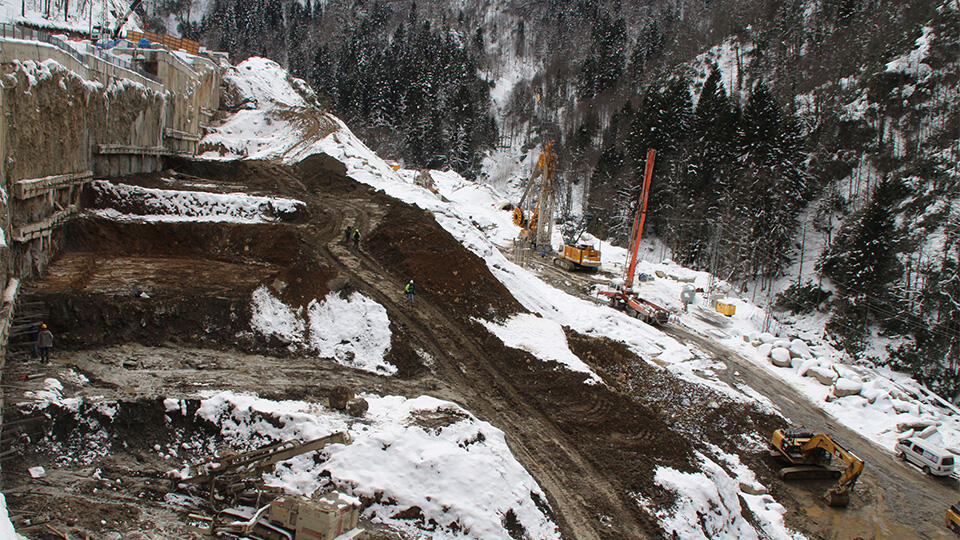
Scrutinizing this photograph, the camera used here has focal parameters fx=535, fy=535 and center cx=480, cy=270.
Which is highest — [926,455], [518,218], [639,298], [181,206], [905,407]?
[518,218]

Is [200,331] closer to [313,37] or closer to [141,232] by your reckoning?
[141,232]

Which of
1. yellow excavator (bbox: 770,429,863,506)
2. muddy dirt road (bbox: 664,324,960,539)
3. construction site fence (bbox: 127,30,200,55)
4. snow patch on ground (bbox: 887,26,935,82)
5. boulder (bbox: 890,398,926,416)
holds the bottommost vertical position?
muddy dirt road (bbox: 664,324,960,539)

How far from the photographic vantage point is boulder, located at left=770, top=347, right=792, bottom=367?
76.6ft

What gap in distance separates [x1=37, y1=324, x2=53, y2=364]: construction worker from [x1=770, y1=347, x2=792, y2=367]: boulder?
2599 centimetres

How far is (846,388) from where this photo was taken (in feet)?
67.3

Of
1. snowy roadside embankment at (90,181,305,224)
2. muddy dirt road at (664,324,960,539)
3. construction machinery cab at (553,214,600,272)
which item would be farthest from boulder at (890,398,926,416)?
snowy roadside embankment at (90,181,305,224)

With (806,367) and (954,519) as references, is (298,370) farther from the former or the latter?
(806,367)

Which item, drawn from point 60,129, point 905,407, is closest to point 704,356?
point 905,407

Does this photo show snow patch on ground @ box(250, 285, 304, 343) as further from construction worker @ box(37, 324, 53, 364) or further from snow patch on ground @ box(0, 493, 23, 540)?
snow patch on ground @ box(0, 493, 23, 540)

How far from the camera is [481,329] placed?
64.6 ft

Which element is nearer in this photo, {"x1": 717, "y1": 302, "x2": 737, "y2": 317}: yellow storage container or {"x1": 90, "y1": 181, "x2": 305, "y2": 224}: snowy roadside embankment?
{"x1": 90, "y1": 181, "x2": 305, "y2": 224}: snowy roadside embankment

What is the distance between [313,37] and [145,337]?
127461 millimetres

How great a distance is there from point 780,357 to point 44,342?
86.0 ft

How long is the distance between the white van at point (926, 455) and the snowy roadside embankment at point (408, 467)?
13.3 m
